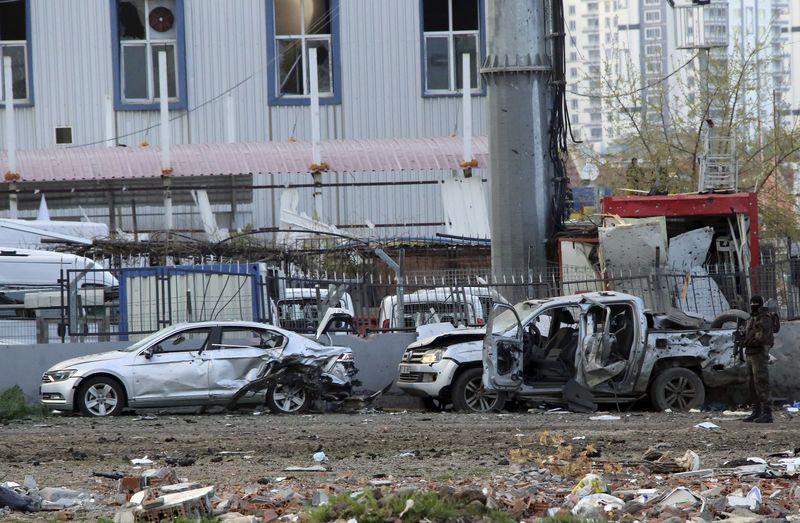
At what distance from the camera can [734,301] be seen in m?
21.2

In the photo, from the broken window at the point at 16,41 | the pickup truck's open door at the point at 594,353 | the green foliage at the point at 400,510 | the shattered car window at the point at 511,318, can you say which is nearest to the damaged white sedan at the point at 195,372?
the shattered car window at the point at 511,318

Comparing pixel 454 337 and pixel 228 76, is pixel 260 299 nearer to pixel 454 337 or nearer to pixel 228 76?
pixel 454 337

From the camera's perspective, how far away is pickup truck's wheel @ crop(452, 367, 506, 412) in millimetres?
19062

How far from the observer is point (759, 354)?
17.4m

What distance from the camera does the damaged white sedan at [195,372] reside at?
741 inches

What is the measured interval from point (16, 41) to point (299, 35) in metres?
7.93

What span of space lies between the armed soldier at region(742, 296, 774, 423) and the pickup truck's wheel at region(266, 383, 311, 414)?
6.24m

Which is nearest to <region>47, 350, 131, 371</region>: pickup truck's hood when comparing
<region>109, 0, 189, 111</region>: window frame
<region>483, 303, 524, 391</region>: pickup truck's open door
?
<region>483, 303, 524, 391</region>: pickup truck's open door

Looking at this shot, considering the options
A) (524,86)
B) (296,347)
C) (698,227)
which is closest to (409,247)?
(524,86)

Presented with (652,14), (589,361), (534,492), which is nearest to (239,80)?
(589,361)

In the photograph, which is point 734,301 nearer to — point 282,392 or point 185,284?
point 282,392

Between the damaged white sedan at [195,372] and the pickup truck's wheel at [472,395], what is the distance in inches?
64.0

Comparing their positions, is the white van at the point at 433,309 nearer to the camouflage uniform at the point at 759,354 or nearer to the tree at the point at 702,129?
the camouflage uniform at the point at 759,354

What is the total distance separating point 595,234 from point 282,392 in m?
7.23
